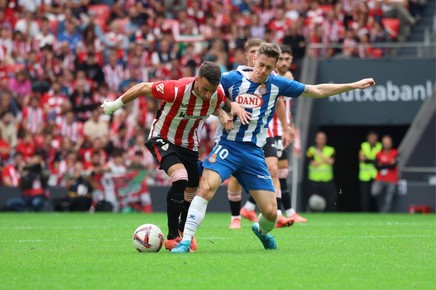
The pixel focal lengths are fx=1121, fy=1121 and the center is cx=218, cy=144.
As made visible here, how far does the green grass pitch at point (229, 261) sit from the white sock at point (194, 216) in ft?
0.90

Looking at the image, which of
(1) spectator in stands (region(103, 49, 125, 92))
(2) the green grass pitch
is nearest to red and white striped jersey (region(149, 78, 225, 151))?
(2) the green grass pitch

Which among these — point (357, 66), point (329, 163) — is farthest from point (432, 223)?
point (357, 66)

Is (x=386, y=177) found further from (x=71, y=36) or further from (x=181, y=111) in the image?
(x=181, y=111)

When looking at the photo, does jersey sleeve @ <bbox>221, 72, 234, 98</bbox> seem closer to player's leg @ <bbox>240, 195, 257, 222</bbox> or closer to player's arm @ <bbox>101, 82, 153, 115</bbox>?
player's arm @ <bbox>101, 82, 153, 115</bbox>

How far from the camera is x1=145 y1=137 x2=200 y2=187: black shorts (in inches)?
442

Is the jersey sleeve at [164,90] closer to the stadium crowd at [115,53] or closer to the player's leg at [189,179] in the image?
the player's leg at [189,179]

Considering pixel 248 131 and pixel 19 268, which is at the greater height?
pixel 248 131

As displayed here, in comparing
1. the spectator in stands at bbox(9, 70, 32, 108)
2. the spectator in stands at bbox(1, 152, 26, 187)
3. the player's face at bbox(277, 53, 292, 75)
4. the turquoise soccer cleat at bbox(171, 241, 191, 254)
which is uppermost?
the player's face at bbox(277, 53, 292, 75)

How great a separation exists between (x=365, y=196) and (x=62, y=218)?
7.08 m

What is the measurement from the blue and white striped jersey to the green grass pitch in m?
1.15

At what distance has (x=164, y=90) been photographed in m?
10.9

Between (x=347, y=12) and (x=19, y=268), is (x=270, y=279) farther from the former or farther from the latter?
(x=347, y=12)

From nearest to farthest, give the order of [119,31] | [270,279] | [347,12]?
1. [270,279]
2. [347,12]
3. [119,31]

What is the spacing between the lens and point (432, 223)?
17.2 metres
